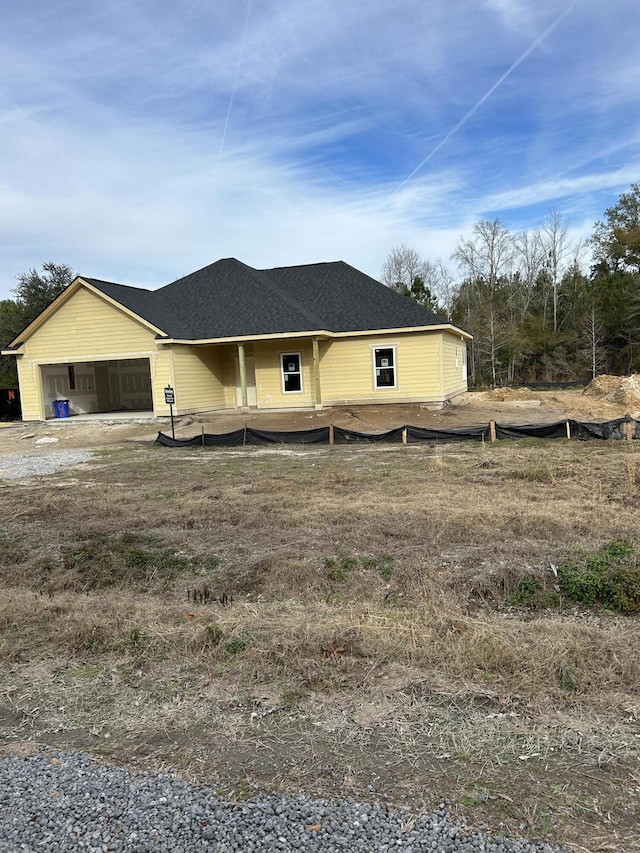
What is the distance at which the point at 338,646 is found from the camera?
4.20m

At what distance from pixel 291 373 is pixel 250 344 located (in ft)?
6.47

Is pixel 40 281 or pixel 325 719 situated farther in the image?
pixel 40 281

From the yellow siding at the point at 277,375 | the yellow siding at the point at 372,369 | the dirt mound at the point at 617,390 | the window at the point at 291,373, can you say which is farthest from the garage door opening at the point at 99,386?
the dirt mound at the point at 617,390

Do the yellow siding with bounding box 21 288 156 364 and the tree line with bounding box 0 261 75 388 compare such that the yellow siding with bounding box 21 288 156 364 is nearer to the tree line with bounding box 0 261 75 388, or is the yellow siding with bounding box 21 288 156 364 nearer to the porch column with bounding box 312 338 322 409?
the porch column with bounding box 312 338 322 409

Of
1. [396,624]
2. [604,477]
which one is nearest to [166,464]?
[604,477]

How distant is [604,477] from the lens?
952 centimetres

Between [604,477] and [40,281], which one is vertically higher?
[40,281]

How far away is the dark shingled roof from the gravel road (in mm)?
18605

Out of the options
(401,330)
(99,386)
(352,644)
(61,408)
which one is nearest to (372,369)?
(401,330)

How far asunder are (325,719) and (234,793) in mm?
752

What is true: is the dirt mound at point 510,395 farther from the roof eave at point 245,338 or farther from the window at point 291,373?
the window at point 291,373

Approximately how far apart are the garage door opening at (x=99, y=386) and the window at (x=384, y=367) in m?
9.76

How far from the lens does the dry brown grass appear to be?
9.91ft

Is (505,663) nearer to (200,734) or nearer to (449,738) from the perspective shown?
(449,738)
